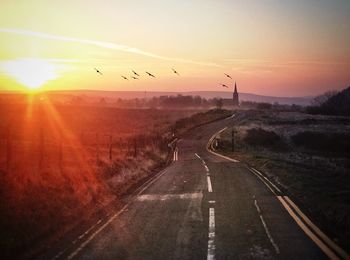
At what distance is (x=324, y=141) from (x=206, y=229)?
56.9m

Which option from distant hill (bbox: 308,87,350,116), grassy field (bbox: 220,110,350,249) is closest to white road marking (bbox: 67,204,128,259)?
grassy field (bbox: 220,110,350,249)

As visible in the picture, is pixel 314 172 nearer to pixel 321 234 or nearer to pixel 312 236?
pixel 321 234

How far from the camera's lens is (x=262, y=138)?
218 ft

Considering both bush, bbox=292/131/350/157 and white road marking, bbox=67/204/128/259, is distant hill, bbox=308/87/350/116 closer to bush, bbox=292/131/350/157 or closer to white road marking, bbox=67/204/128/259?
bush, bbox=292/131/350/157

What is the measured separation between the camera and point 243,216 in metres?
12.7

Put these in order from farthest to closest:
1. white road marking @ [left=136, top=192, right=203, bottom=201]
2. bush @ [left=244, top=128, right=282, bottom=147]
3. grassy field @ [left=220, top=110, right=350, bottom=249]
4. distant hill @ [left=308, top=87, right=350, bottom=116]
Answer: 1. distant hill @ [left=308, top=87, right=350, bottom=116]
2. bush @ [left=244, top=128, right=282, bottom=147]
3. white road marking @ [left=136, top=192, right=203, bottom=201]
4. grassy field @ [left=220, top=110, right=350, bottom=249]

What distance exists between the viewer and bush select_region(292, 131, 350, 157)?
60375mm

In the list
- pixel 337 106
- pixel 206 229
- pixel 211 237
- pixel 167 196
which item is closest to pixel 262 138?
pixel 167 196

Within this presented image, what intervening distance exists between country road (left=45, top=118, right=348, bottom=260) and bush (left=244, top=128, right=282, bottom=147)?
46465mm

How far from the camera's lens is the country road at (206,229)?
8986 mm

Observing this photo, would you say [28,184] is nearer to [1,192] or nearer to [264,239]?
[1,192]

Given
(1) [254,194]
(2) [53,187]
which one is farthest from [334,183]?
(2) [53,187]

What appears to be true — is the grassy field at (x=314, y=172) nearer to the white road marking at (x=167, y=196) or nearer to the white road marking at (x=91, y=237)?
the white road marking at (x=167, y=196)

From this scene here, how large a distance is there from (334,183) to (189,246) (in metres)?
11.1
